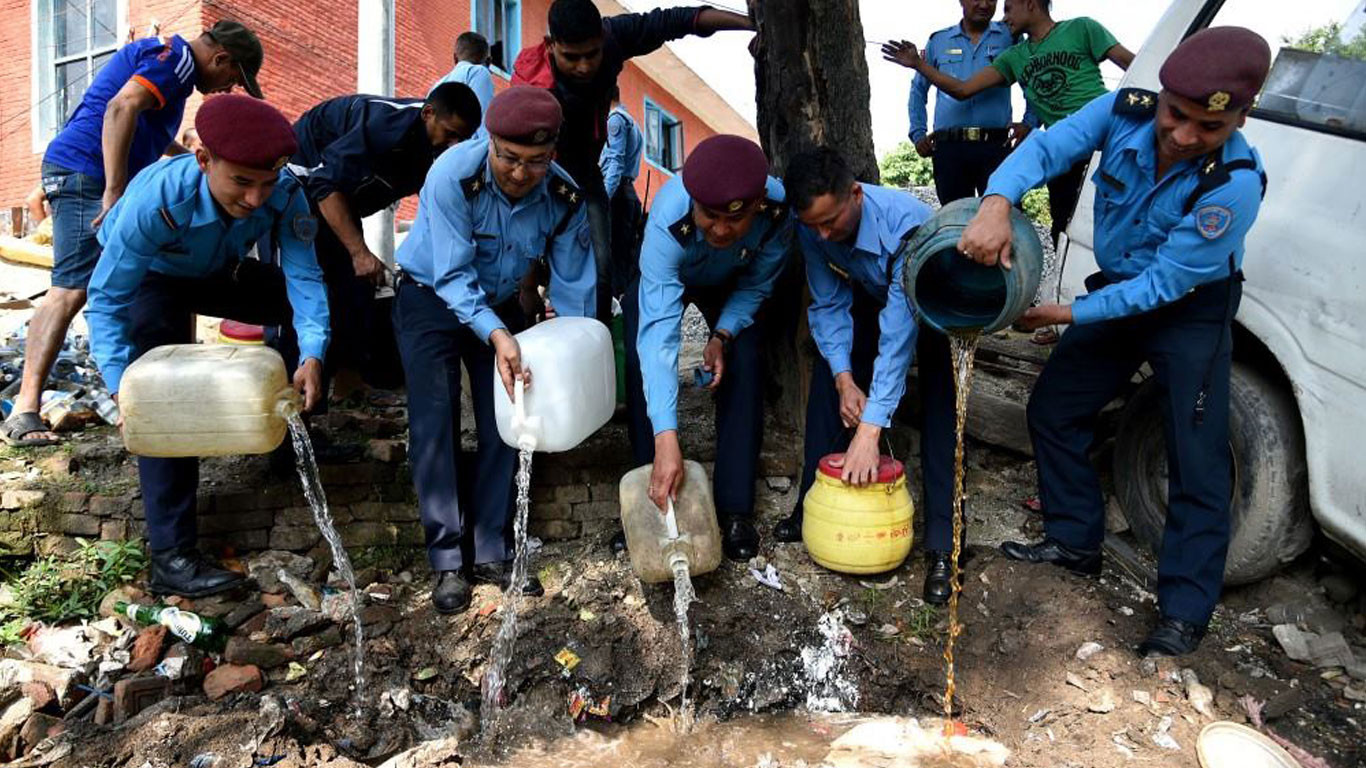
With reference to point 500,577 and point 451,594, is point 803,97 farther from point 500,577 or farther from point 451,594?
point 451,594

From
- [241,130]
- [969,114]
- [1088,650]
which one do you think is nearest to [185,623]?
[241,130]

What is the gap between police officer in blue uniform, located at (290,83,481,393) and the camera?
370 cm

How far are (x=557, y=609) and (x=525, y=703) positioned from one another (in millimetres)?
383

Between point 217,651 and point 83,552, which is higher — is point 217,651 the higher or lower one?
the lower one

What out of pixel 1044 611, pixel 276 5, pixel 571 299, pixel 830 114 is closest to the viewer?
pixel 1044 611

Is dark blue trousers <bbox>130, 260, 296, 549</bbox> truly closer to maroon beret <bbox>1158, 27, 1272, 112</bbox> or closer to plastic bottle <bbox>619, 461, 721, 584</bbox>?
plastic bottle <bbox>619, 461, 721, 584</bbox>

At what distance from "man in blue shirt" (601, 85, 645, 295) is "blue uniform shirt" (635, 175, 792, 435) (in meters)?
1.23

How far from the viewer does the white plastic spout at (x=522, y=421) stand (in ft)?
9.65

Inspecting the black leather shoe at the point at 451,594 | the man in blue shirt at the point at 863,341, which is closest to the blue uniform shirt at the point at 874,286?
the man in blue shirt at the point at 863,341

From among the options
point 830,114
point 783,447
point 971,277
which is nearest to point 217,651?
point 783,447

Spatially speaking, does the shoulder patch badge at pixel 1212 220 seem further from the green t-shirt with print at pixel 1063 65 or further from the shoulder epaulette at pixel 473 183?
the shoulder epaulette at pixel 473 183

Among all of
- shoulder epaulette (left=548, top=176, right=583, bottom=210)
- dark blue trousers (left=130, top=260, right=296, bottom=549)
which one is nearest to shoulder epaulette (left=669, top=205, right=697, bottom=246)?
shoulder epaulette (left=548, top=176, right=583, bottom=210)

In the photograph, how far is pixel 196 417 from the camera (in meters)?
2.85

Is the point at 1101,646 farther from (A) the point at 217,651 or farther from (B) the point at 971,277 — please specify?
(A) the point at 217,651
